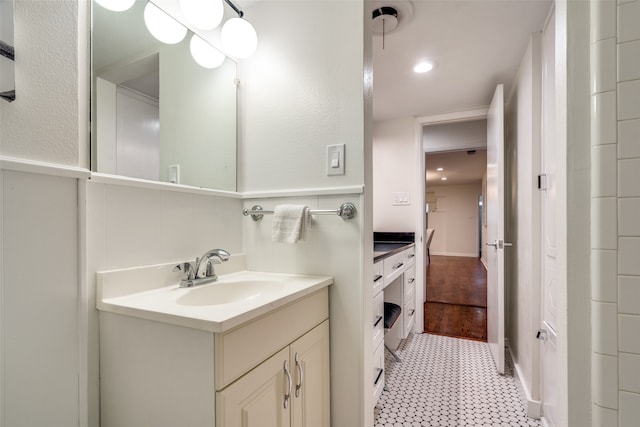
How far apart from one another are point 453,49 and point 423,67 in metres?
0.23

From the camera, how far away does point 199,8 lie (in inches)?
45.6

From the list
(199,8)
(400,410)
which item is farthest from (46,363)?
(400,410)

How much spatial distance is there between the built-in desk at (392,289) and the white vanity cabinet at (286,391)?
47cm

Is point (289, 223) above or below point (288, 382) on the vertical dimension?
above

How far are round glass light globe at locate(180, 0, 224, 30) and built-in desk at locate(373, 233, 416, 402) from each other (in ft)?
4.20

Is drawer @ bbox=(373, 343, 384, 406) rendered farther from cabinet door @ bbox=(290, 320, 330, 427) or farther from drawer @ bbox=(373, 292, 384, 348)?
cabinet door @ bbox=(290, 320, 330, 427)

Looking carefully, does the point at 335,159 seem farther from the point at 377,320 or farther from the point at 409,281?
the point at 409,281

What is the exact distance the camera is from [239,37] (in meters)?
1.27
